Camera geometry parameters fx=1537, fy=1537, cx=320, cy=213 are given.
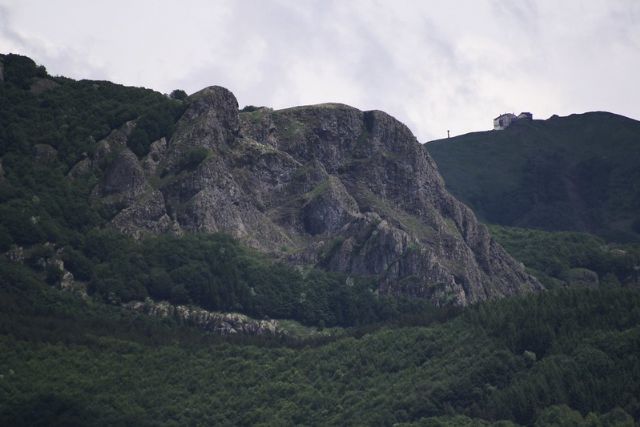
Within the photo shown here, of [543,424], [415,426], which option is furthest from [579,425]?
[415,426]

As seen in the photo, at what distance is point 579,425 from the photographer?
196 m

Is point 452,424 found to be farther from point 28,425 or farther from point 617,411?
point 28,425

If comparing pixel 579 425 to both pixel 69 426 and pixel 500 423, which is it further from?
pixel 69 426

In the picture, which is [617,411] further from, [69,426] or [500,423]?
[69,426]

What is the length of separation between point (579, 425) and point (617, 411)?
6056mm

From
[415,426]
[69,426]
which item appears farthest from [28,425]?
[415,426]

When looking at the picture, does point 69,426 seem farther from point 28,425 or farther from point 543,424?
point 543,424

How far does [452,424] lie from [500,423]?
6.18 metres

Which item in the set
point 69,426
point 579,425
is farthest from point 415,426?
point 69,426

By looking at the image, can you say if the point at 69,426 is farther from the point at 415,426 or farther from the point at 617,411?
the point at 617,411

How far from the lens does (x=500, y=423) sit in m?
198

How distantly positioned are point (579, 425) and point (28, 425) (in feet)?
232

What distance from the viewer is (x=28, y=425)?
198250 mm

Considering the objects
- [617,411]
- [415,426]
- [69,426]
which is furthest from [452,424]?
[69,426]
